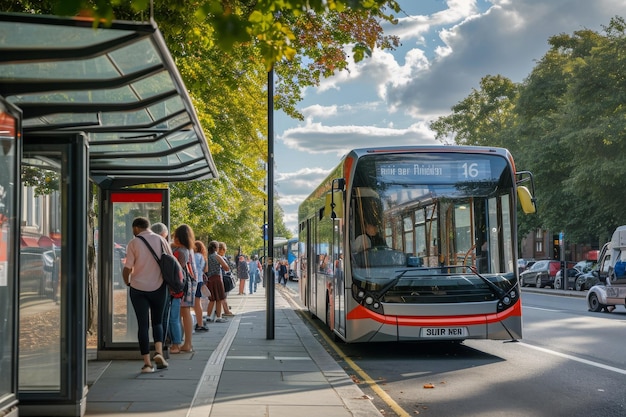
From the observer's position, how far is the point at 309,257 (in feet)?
68.1

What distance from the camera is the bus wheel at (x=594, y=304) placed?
24.0 metres

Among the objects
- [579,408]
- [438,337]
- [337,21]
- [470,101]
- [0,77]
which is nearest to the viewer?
[0,77]

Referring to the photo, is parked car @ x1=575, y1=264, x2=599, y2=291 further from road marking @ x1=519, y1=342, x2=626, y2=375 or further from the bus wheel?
road marking @ x1=519, y1=342, x2=626, y2=375

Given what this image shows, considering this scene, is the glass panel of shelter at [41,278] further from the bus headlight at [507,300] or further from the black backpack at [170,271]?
the bus headlight at [507,300]

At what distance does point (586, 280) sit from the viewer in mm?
40594

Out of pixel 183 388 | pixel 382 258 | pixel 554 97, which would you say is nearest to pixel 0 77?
pixel 183 388

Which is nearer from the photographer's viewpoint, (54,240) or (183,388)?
(54,240)

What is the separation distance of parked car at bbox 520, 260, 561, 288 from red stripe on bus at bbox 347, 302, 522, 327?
120 ft

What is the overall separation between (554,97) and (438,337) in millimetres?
43675

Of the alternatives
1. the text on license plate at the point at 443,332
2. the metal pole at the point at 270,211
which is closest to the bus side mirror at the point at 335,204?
the metal pole at the point at 270,211

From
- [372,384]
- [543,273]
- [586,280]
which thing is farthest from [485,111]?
[372,384]

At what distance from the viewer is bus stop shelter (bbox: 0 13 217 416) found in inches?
215

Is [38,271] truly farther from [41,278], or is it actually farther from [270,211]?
[270,211]

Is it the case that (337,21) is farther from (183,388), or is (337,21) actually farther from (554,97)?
(554,97)
